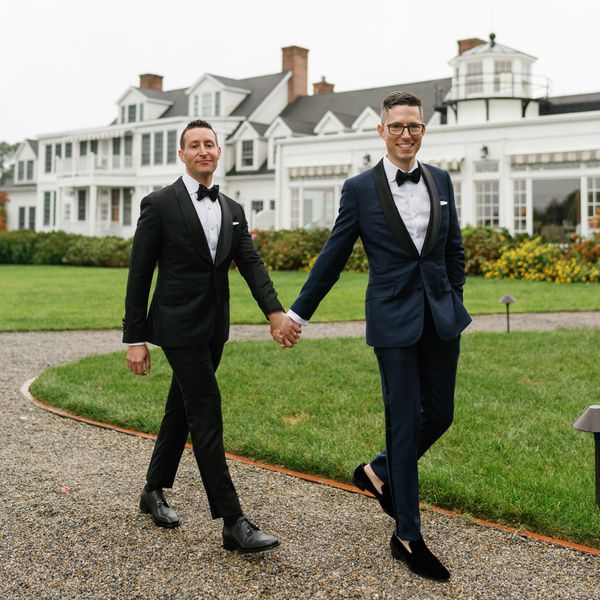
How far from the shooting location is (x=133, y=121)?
43344 mm

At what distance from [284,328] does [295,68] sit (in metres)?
39.0

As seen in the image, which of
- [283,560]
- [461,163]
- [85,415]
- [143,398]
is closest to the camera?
[283,560]

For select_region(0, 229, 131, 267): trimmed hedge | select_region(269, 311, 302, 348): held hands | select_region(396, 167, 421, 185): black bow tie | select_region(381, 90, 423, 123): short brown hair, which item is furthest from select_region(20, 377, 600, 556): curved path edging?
select_region(0, 229, 131, 267): trimmed hedge

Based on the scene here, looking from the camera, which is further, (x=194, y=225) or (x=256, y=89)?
(x=256, y=89)

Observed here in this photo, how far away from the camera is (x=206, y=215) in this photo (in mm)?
3791

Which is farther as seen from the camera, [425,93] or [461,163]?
[425,93]

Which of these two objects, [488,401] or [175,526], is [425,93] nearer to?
[488,401]

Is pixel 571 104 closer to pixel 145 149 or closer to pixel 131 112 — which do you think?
pixel 145 149

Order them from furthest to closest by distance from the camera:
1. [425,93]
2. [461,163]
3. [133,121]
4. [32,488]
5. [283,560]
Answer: [133,121] → [425,93] → [461,163] → [32,488] → [283,560]

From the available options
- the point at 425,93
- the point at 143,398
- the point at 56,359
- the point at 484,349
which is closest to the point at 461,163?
the point at 425,93

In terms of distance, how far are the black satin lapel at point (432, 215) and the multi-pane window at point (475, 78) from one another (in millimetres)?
27978

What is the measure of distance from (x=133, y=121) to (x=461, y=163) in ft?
77.5

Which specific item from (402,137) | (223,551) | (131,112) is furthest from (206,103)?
(223,551)

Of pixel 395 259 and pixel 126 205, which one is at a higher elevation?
pixel 126 205
